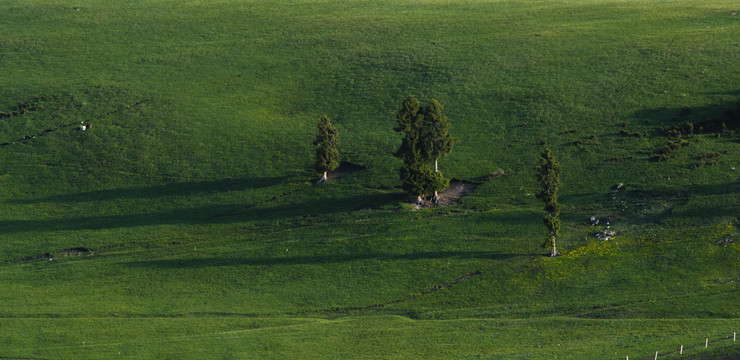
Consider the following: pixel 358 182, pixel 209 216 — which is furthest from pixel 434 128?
pixel 209 216

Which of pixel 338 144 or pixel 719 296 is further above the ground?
pixel 338 144

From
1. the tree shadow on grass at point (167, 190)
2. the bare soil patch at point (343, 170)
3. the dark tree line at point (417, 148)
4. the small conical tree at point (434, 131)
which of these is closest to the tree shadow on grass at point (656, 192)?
the dark tree line at point (417, 148)

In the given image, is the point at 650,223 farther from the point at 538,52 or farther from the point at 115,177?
the point at 115,177

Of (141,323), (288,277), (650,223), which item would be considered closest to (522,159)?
(650,223)

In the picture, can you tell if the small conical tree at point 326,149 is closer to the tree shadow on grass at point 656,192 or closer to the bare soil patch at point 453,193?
the bare soil patch at point 453,193

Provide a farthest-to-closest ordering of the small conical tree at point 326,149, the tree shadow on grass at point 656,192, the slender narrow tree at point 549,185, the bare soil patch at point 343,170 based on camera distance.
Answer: the bare soil patch at point 343,170 → the small conical tree at point 326,149 → the tree shadow on grass at point 656,192 → the slender narrow tree at point 549,185

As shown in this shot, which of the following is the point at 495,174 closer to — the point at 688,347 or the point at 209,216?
the point at 209,216
